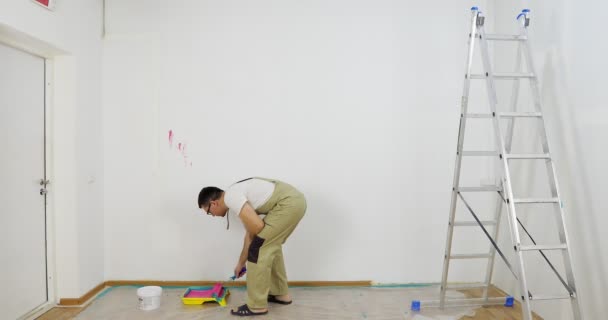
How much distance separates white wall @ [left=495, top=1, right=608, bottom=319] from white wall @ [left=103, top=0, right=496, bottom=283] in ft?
2.86

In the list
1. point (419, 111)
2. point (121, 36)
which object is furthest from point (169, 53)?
point (419, 111)

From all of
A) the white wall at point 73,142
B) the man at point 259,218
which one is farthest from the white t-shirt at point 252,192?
the white wall at point 73,142

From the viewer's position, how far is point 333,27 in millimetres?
3697

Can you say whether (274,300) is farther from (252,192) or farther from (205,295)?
(252,192)

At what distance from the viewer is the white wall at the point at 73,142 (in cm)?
317

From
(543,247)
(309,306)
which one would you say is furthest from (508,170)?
(309,306)

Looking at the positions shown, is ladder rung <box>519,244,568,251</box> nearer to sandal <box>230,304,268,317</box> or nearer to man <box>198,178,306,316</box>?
man <box>198,178,306,316</box>

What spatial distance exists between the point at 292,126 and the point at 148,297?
174 cm

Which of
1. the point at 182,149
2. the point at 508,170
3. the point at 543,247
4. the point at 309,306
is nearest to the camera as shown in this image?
the point at 543,247

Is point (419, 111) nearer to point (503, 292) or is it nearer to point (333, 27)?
point (333, 27)

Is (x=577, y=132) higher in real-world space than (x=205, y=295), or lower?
higher

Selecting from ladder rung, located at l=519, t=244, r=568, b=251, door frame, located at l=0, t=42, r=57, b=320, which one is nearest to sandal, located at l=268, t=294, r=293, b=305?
door frame, located at l=0, t=42, r=57, b=320

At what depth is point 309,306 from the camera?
3273mm

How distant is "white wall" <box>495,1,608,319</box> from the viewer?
2.45 m
